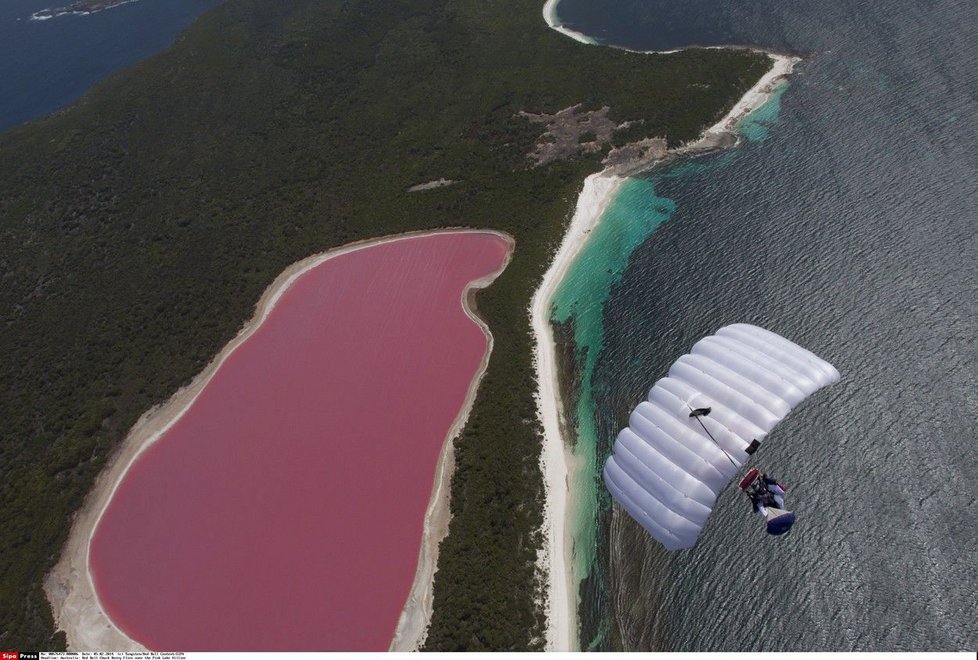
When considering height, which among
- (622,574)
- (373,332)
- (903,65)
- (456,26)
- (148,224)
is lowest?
(622,574)

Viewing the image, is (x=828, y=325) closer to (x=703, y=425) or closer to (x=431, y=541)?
(x=703, y=425)

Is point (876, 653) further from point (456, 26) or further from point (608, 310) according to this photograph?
point (456, 26)

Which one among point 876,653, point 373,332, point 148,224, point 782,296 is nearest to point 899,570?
point 876,653

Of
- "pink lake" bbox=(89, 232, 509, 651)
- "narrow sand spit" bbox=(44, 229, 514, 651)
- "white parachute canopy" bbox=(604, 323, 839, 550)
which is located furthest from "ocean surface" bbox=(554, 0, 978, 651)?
"pink lake" bbox=(89, 232, 509, 651)

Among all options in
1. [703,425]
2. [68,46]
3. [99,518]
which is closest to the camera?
[703,425]

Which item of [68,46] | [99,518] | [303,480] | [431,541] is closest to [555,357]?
[431,541]

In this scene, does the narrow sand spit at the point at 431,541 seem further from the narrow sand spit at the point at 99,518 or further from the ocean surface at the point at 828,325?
the ocean surface at the point at 828,325
